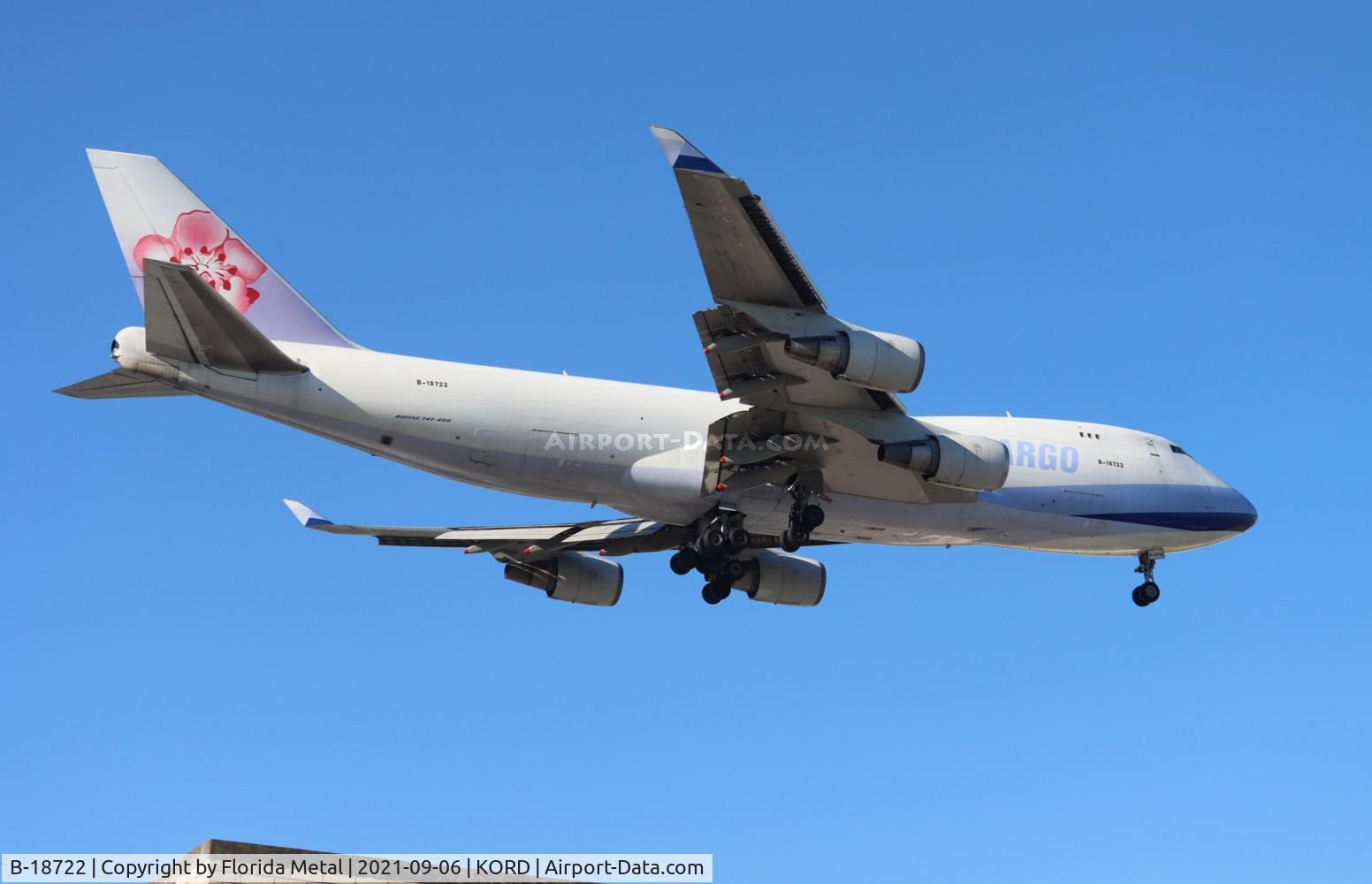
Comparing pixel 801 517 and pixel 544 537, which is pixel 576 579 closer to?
pixel 544 537

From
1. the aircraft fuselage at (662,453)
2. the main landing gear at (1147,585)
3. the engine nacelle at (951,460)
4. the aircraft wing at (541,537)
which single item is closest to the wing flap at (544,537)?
the aircraft wing at (541,537)

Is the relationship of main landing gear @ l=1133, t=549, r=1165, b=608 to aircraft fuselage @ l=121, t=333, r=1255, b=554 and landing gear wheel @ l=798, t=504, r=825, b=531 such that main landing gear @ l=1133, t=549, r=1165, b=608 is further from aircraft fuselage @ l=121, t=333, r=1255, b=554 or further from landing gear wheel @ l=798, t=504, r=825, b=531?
landing gear wheel @ l=798, t=504, r=825, b=531

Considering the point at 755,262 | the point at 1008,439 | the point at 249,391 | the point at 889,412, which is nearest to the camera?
the point at 755,262

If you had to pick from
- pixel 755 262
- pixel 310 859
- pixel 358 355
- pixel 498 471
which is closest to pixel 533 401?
pixel 498 471

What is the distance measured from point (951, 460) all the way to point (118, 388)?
14.2 m

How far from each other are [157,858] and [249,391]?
824 centimetres

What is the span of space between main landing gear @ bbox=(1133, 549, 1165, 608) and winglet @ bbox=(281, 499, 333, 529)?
16.7m

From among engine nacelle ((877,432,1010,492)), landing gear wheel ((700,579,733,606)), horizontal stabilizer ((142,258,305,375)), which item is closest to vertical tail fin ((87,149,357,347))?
horizontal stabilizer ((142,258,305,375))

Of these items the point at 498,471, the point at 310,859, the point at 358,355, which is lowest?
the point at 310,859

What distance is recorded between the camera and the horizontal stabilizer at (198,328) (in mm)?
24984

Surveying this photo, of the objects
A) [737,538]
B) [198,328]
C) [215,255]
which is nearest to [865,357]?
[737,538]

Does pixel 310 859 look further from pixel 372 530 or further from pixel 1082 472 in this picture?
pixel 1082 472

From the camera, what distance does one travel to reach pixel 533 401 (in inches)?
1105

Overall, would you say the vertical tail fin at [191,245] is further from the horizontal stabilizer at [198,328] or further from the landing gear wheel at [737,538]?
the landing gear wheel at [737,538]
